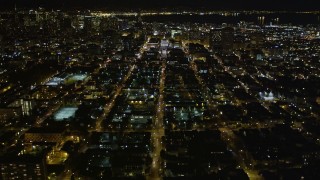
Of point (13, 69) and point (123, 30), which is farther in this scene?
point (123, 30)

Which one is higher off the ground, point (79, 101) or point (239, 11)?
point (239, 11)

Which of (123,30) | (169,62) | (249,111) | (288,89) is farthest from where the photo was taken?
(123,30)

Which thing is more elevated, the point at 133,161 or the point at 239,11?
the point at 239,11

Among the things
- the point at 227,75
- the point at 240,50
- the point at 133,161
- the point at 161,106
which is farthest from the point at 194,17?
the point at 133,161

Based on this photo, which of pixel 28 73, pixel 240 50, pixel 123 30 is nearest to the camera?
pixel 28 73

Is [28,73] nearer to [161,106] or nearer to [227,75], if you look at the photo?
[161,106]

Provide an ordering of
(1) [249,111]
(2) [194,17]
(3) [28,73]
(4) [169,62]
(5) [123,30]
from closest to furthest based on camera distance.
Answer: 1. (1) [249,111]
2. (3) [28,73]
3. (4) [169,62]
4. (5) [123,30]
5. (2) [194,17]

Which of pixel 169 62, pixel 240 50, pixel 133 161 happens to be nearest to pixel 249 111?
pixel 133 161

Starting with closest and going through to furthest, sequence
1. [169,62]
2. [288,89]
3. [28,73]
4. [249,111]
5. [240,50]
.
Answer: [249,111] → [288,89] → [28,73] → [169,62] → [240,50]

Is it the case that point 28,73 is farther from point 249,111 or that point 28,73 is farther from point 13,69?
point 249,111
